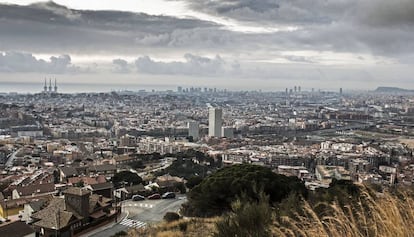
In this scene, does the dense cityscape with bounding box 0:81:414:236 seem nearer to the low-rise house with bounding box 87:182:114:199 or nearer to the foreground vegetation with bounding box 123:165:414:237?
the low-rise house with bounding box 87:182:114:199

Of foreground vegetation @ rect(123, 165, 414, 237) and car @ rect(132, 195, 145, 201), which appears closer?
foreground vegetation @ rect(123, 165, 414, 237)

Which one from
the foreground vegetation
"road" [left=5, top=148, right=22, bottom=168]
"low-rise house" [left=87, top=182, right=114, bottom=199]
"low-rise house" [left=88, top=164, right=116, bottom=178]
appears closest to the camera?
the foreground vegetation

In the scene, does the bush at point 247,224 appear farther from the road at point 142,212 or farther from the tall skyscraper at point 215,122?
the tall skyscraper at point 215,122

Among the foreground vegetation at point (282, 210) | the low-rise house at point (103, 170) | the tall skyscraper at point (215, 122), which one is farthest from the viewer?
the tall skyscraper at point (215, 122)

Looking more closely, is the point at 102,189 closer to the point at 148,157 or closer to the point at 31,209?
the point at 31,209

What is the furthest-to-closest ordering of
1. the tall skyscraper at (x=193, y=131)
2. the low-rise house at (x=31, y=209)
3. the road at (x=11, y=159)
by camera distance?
the tall skyscraper at (x=193, y=131) < the road at (x=11, y=159) < the low-rise house at (x=31, y=209)

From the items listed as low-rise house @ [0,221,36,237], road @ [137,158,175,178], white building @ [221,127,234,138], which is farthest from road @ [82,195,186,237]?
white building @ [221,127,234,138]

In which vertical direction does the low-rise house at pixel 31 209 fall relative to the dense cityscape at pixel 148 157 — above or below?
above

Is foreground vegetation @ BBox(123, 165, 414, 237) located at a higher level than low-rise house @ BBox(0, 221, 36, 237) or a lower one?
higher

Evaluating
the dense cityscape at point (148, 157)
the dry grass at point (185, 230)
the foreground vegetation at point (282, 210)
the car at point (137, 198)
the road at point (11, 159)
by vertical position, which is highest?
the foreground vegetation at point (282, 210)

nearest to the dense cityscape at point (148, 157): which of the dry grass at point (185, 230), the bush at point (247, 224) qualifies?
the dry grass at point (185, 230)
